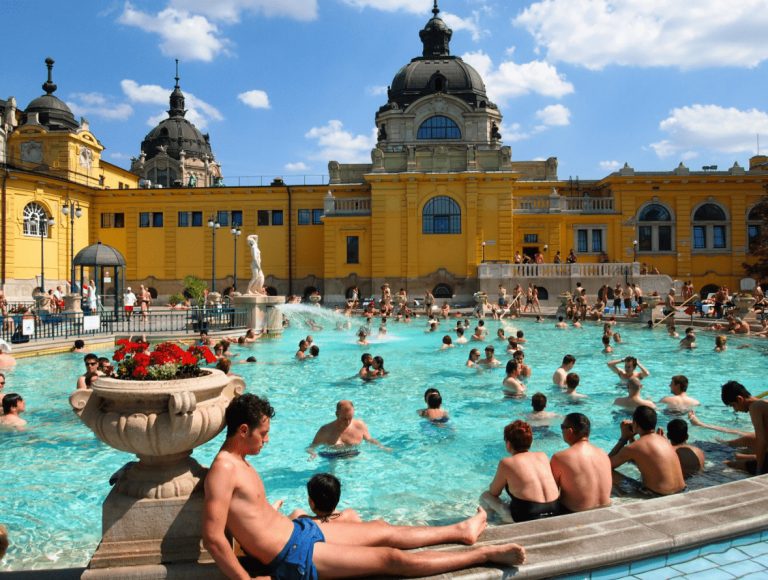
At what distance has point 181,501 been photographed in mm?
3486

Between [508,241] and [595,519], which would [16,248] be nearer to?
[508,241]

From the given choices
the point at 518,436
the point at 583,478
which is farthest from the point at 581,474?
the point at 518,436

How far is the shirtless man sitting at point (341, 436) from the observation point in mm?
7715

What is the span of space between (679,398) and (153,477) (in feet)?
28.9

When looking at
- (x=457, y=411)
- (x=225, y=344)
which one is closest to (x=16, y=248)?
(x=225, y=344)

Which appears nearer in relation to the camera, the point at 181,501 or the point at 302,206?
the point at 181,501

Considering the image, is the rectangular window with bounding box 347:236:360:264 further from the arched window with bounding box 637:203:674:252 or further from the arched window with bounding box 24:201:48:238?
the arched window with bounding box 637:203:674:252

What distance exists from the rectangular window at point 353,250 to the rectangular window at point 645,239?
63.3 ft

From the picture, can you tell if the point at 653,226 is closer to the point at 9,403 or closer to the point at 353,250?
the point at 353,250

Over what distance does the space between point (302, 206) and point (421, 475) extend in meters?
35.0

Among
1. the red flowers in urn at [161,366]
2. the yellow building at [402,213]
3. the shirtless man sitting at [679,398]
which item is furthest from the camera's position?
the yellow building at [402,213]

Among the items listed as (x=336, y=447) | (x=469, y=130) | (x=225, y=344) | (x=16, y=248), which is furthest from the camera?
(x=469, y=130)

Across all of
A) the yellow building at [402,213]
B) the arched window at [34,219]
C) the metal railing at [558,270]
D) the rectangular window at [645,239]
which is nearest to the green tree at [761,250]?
the yellow building at [402,213]

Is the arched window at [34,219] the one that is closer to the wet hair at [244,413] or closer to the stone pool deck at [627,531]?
the wet hair at [244,413]
